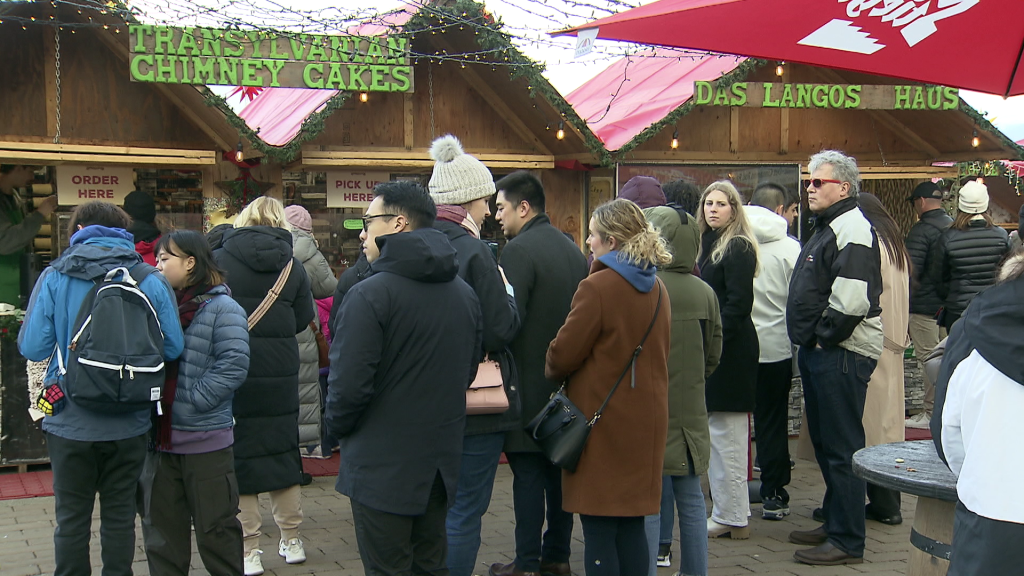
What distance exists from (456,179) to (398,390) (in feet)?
4.66

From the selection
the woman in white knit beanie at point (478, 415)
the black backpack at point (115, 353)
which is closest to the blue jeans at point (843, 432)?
the woman in white knit beanie at point (478, 415)

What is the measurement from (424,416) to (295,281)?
199 centimetres

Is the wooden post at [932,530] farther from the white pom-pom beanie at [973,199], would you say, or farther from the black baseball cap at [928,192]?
the black baseball cap at [928,192]

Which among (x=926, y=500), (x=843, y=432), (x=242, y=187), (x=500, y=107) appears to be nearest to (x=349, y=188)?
(x=242, y=187)

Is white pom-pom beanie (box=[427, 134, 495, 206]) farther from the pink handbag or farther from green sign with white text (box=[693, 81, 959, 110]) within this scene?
green sign with white text (box=[693, 81, 959, 110])

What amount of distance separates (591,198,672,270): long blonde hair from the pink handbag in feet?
2.55

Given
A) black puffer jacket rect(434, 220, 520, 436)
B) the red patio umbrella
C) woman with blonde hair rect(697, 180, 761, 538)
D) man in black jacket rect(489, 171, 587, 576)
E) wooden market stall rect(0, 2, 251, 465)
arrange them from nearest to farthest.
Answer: the red patio umbrella, black puffer jacket rect(434, 220, 520, 436), man in black jacket rect(489, 171, 587, 576), woman with blonde hair rect(697, 180, 761, 538), wooden market stall rect(0, 2, 251, 465)

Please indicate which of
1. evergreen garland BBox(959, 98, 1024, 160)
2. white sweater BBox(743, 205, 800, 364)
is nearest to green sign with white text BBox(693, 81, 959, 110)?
evergreen garland BBox(959, 98, 1024, 160)

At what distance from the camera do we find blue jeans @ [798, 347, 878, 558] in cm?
517

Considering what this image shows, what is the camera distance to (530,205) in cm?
484

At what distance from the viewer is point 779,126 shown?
10.6 meters

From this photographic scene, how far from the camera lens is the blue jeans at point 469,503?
4289 millimetres

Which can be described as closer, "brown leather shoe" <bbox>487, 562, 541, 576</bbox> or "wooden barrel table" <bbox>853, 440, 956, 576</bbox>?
"wooden barrel table" <bbox>853, 440, 956, 576</bbox>

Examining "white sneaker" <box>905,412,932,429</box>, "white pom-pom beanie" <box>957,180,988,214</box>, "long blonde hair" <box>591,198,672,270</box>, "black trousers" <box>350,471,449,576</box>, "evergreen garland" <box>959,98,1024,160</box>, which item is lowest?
"white sneaker" <box>905,412,932,429</box>
